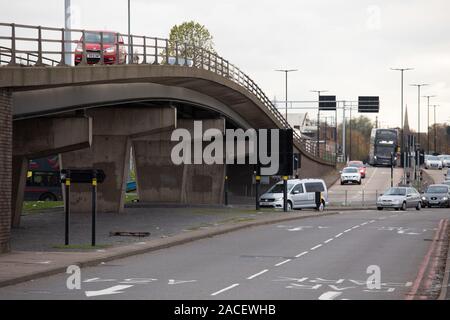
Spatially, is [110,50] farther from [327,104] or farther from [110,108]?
[327,104]

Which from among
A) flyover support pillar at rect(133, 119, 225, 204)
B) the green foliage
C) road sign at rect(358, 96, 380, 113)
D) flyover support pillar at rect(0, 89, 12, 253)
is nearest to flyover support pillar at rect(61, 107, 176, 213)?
flyover support pillar at rect(133, 119, 225, 204)

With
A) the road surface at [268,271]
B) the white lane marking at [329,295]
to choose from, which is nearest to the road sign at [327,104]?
the road surface at [268,271]

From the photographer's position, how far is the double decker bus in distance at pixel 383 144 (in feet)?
395

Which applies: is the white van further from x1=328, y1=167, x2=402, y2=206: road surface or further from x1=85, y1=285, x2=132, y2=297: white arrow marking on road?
x1=85, y1=285, x2=132, y2=297: white arrow marking on road

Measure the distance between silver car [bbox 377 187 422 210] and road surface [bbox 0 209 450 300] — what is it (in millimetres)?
26201

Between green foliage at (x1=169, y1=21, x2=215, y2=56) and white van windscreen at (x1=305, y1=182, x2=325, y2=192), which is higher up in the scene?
green foliage at (x1=169, y1=21, x2=215, y2=56)

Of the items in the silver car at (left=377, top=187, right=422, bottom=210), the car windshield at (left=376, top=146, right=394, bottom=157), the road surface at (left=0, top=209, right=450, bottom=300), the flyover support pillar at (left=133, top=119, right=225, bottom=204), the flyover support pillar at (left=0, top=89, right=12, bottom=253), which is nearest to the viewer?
the road surface at (left=0, top=209, right=450, bottom=300)

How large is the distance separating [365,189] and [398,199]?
29127 millimetres

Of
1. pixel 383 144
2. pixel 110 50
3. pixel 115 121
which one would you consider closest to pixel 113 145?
pixel 115 121

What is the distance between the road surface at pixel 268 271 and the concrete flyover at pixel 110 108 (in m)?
6.00

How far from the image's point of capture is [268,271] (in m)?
24.2

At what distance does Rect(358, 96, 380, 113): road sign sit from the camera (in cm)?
11919

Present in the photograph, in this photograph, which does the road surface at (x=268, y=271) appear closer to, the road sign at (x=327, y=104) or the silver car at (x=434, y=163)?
the road sign at (x=327, y=104)

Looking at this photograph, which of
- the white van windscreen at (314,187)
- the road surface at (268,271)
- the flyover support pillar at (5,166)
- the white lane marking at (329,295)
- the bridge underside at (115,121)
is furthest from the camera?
the white van windscreen at (314,187)
